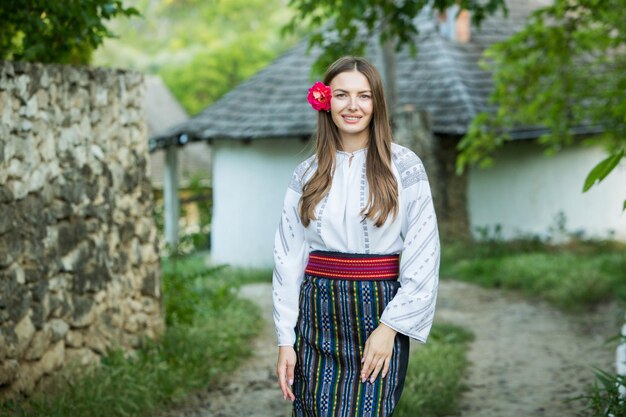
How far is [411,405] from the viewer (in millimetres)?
5254

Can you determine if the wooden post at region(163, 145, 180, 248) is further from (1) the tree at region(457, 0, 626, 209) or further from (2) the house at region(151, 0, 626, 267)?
(1) the tree at region(457, 0, 626, 209)

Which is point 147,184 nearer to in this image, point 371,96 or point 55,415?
point 55,415

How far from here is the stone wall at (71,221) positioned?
5.07 m

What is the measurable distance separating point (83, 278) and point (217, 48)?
25199 millimetres

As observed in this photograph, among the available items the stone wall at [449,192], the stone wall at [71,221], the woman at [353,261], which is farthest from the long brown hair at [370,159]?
the stone wall at [449,192]

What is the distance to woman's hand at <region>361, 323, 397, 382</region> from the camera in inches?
119

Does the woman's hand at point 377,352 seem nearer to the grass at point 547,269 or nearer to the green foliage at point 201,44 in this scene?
the grass at point 547,269

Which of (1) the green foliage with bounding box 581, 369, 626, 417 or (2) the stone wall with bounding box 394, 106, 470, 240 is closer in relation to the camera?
(1) the green foliage with bounding box 581, 369, 626, 417

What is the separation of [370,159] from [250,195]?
12898 mm

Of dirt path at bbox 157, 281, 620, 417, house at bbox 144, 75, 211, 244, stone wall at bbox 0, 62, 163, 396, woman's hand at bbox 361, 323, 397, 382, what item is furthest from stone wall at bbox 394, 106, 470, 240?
woman's hand at bbox 361, 323, 397, 382

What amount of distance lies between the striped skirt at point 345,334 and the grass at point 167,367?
2.18 m

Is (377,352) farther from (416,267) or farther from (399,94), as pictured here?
(399,94)

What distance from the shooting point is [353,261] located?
10.1 feet

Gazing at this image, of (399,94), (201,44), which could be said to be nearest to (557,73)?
(399,94)
